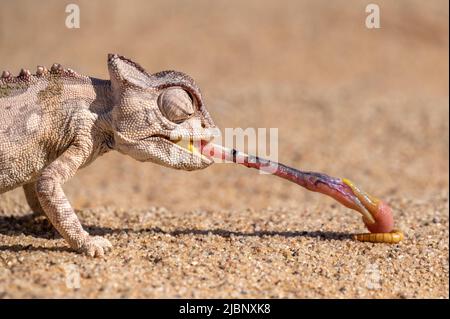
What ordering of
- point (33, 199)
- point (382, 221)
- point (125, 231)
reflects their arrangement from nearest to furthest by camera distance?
point (382, 221) → point (125, 231) → point (33, 199)

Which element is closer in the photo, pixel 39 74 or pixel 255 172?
pixel 39 74

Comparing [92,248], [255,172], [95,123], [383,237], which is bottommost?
[92,248]

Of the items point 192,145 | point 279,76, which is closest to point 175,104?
point 192,145

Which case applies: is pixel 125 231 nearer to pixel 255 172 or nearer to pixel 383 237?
pixel 383 237

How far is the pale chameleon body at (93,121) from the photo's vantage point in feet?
12.6

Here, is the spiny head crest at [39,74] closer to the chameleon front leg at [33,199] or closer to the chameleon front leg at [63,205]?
the chameleon front leg at [63,205]

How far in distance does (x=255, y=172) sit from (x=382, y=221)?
4132mm

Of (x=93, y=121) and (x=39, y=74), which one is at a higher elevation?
(x=39, y=74)

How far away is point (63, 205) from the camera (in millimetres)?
3684

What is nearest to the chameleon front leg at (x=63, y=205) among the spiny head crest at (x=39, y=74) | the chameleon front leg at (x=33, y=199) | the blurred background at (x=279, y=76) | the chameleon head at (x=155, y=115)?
the chameleon head at (x=155, y=115)

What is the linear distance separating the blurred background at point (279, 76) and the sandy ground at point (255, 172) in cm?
4

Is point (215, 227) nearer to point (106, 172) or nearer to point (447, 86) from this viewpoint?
point (106, 172)

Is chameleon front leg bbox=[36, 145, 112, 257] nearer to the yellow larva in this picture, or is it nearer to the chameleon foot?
the chameleon foot

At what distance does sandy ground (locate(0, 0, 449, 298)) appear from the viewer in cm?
369
